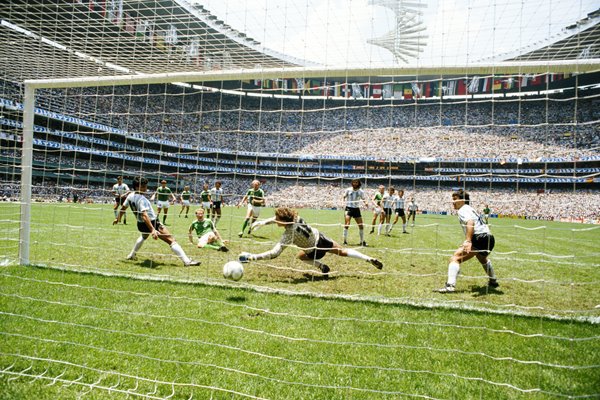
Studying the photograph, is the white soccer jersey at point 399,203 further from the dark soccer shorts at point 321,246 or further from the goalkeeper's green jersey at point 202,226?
the dark soccer shorts at point 321,246

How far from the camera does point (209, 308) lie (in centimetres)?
469

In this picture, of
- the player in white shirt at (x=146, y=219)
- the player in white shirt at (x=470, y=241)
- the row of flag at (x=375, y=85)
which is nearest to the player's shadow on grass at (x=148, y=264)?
the player in white shirt at (x=146, y=219)

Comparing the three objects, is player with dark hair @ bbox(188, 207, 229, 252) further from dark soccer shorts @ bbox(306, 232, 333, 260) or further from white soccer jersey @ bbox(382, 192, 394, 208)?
white soccer jersey @ bbox(382, 192, 394, 208)

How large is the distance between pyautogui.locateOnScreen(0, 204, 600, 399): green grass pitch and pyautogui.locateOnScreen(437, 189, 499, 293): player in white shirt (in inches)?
13.3

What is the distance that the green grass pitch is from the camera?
116 inches

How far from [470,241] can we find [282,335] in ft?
11.9

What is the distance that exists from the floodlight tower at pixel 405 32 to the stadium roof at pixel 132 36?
4.20 ft

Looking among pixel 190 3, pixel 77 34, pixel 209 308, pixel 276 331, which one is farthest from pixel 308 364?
pixel 77 34

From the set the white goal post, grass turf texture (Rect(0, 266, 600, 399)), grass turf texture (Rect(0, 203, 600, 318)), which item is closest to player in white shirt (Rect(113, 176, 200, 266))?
grass turf texture (Rect(0, 203, 600, 318))

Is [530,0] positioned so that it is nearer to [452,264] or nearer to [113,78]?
[452,264]

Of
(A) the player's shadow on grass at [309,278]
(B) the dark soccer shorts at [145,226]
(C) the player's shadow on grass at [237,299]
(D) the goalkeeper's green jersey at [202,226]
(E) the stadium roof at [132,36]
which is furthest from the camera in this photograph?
(D) the goalkeeper's green jersey at [202,226]

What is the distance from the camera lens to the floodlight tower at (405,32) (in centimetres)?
523

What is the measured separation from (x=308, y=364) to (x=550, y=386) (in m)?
1.94

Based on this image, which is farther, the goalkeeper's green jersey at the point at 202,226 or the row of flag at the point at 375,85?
the goalkeeper's green jersey at the point at 202,226
